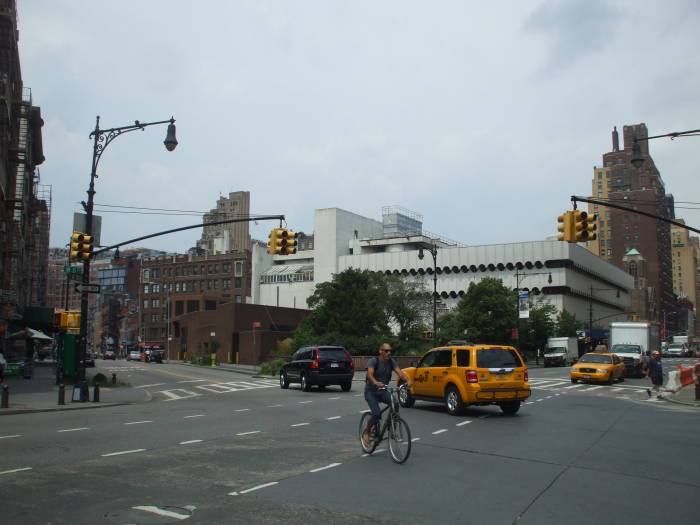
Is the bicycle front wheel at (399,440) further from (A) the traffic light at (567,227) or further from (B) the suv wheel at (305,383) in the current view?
(B) the suv wheel at (305,383)

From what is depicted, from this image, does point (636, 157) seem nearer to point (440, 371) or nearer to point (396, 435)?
point (440, 371)

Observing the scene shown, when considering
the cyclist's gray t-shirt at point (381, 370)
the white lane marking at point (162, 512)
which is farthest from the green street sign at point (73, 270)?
the white lane marking at point (162, 512)

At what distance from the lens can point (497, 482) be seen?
873 cm

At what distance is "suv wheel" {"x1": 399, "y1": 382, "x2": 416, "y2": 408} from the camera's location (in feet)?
61.4

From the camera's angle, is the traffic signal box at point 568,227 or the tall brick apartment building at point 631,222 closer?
the traffic signal box at point 568,227

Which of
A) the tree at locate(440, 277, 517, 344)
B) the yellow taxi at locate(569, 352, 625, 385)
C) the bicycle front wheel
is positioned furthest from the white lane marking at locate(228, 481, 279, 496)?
the tree at locate(440, 277, 517, 344)

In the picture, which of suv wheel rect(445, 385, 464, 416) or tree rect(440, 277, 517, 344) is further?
tree rect(440, 277, 517, 344)

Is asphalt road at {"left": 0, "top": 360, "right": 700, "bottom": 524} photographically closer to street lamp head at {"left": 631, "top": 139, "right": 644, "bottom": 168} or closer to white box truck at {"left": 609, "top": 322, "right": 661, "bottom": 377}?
street lamp head at {"left": 631, "top": 139, "right": 644, "bottom": 168}

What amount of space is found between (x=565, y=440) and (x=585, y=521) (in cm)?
592

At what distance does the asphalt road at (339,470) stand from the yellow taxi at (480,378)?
538mm

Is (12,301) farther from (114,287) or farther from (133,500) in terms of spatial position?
(114,287)

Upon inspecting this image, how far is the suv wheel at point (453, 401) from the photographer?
54.3ft

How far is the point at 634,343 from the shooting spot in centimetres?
4181

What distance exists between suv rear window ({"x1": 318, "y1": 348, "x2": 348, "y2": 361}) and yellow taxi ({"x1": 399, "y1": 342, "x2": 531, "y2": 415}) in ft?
31.0
